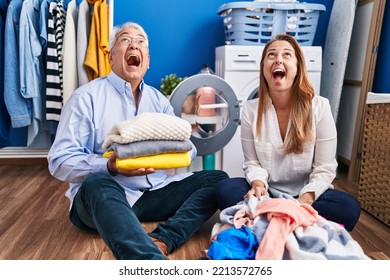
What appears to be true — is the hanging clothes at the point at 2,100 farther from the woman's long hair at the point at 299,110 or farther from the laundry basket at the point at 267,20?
the woman's long hair at the point at 299,110

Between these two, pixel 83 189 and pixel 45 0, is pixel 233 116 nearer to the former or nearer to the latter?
pixel 83 189

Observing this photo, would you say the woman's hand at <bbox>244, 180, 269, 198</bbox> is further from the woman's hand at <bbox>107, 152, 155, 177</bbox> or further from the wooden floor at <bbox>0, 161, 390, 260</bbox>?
the woman's hand at <bbox>107, 152, 155, 177</bbox>

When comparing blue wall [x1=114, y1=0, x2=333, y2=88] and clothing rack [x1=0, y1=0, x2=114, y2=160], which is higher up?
blue wall [x1=114, y1=0, x2=333, y2=88]

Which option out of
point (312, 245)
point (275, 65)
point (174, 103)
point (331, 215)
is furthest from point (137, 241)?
point (174, 103)

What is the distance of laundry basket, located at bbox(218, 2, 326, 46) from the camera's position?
249cm

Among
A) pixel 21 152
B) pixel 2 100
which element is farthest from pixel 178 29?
pixel 21 152

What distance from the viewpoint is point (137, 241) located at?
3.83 ft

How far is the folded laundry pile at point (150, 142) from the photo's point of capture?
1394mm

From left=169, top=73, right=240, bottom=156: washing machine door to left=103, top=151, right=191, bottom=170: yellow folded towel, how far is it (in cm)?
76

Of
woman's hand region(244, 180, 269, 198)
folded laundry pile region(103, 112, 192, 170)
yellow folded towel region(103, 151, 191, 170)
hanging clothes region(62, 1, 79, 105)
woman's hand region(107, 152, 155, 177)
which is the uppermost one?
hanging clothes region(62, 1, 79, 105)

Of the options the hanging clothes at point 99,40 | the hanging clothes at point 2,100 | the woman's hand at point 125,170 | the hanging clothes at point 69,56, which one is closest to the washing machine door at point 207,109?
the hanging clothes at point 99,40

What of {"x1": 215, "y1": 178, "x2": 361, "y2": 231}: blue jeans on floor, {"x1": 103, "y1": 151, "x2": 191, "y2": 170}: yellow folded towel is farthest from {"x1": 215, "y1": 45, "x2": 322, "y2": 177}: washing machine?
{"x1": 103, "y1": 151, "x2": 191, "y2": 170}: yellow folded towel

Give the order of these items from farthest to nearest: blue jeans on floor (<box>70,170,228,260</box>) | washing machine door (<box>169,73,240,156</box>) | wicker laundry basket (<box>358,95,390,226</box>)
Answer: washing machine door (<box>169,73,240,156</box>)
wicker laundry basket (<box>358,95,390,226</box>)
blue jeans on floor (<box>70,170,228,260</box>)
